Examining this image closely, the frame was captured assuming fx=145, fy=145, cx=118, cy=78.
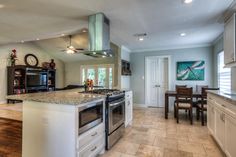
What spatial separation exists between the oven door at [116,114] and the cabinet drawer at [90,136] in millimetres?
247

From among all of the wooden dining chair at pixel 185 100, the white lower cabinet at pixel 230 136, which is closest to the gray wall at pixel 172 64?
the wooden dining chair at pixel 185 100

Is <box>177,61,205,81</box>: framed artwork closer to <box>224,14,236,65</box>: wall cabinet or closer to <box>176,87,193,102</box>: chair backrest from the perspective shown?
<box>176,87,193,102</box>: chair backrest

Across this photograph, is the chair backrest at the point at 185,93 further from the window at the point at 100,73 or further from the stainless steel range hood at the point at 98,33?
the window at the point at 100,73

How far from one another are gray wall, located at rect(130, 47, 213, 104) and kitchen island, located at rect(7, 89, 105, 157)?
425 cm

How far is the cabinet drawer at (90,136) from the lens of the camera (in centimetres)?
181

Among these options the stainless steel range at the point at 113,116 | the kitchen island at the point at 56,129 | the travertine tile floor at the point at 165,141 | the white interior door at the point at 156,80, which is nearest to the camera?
the kitchen island at the point at 56,129

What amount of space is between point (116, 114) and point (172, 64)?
3.77 m

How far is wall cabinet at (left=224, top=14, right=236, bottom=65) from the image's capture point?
251 centimetres

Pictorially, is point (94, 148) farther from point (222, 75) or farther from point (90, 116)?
point (222, 75)

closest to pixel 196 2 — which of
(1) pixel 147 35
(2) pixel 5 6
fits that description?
(1) pixel 147 35

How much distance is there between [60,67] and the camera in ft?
29.7

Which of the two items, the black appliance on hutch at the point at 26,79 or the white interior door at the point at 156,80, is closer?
the white interior door at the point at 156,80

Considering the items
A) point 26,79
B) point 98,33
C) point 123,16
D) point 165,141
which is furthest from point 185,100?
point 26,79

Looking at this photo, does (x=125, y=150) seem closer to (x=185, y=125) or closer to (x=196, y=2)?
(x=185, y=125)
